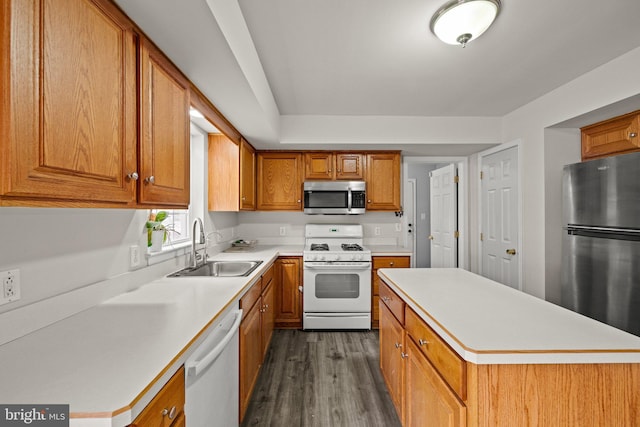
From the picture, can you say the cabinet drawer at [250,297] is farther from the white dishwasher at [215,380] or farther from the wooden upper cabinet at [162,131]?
the wooden upper cabinet at [162,131]

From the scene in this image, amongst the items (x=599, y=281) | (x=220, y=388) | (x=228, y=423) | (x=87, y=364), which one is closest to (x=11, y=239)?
(x=87, y=364)

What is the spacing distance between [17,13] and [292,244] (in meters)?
3.32

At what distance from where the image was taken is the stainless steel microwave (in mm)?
3479

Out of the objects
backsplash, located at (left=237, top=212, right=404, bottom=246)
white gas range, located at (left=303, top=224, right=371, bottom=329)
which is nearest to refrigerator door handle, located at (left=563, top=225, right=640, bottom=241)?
white gas range, located at (left=303, top=224, right=371, bottom=329)

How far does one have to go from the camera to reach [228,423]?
1.42 metres

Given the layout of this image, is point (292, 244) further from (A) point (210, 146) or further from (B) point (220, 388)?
(B) point (220, 388)

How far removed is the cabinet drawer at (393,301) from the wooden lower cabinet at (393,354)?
36mm

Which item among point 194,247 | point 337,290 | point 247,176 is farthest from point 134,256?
point 337,290

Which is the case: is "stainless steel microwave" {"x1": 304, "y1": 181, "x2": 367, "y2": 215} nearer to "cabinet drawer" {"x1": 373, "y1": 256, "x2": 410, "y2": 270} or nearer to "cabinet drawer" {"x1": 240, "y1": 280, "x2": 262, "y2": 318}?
"cabinet drawer" {"x1": 373, "y1": 256, "x2": 410, "y2": 270}

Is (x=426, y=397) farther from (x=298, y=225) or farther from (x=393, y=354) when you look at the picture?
(x=298, y=225)

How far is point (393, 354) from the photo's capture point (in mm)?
1790

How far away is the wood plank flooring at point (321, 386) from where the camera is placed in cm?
186

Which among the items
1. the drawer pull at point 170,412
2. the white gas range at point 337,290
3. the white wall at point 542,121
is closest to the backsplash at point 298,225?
the white gas range at point 337,290

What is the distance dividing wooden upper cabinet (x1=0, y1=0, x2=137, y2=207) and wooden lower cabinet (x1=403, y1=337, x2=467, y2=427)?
4.61 ft
